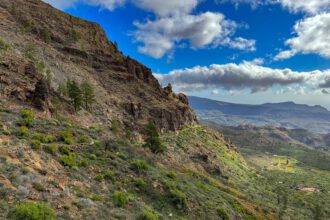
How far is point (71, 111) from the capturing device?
5616 cm

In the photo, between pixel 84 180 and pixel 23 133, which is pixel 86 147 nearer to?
pixel 23 133

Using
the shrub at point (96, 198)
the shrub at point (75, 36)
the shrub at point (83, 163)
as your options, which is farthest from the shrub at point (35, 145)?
the shrub at point (75, 36)

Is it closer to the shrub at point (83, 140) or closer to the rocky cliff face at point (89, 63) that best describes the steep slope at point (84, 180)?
the shrub at point (83, 140)

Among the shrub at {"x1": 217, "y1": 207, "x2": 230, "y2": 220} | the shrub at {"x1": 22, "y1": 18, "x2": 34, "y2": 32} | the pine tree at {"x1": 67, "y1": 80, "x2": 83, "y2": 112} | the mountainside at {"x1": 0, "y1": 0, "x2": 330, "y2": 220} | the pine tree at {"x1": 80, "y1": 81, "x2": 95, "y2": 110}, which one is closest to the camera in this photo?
the mountainside at {"x1": 0, "y1": 0, "x2": 330, "y2": 220}

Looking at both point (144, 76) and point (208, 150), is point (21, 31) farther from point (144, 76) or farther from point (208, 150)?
point (208, 150)

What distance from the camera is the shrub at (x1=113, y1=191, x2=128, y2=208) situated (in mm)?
21269

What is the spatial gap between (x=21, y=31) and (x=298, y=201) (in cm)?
10419

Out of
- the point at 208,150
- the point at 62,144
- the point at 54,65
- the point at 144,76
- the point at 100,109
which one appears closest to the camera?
the point at 62,144

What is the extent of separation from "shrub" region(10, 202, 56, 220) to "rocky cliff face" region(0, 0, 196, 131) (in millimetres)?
40248

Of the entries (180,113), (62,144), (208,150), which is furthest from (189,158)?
(62,144)

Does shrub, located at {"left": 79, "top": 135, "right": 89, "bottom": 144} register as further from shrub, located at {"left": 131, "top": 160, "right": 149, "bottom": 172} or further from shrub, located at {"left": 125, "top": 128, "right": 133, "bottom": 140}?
shrub, located at {"left": 125, "top": 128, "right": 133, "bottom": 140}

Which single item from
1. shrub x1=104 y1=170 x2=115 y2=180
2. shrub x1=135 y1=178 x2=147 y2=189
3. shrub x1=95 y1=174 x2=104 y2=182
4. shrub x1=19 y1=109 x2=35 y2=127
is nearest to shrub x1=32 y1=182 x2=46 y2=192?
shrub x1=95 y1=174 x2=104 y2=182

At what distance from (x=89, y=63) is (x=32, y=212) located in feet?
295

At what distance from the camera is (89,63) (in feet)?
324
